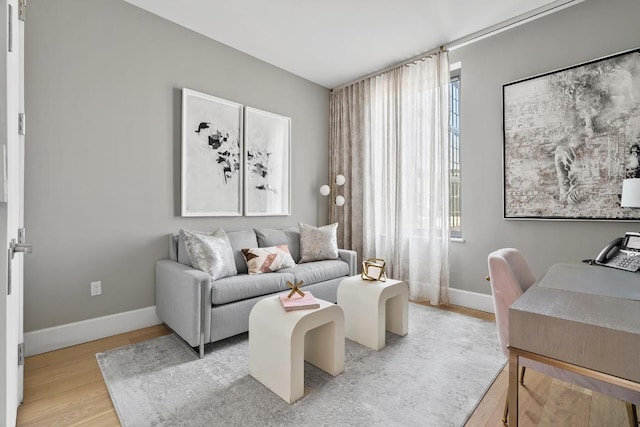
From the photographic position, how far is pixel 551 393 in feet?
5.65

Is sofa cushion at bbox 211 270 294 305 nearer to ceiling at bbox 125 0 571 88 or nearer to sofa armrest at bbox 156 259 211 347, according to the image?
sofa armrest at bbox 156 259 211 347

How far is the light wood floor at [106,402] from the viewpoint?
4.94ft

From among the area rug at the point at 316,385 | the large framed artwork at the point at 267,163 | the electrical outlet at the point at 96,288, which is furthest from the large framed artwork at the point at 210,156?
the area rug at the point at 316,385

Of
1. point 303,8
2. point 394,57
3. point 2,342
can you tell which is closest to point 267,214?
Answer: point 303,8

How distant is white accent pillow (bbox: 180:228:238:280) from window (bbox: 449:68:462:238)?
7.99ft

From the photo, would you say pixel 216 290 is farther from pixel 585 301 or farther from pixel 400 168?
pixel 400 168

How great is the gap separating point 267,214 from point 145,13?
2248 mm

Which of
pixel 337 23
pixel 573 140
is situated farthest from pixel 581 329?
pixel 337 23

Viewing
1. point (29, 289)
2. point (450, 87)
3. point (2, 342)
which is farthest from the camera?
point (450, 87)

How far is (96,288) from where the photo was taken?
2.47m

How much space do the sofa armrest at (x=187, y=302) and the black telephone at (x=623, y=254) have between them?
2549 mm

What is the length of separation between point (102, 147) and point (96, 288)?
1.16 m

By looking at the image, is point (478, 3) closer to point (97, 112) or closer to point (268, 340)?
point (268, 340)

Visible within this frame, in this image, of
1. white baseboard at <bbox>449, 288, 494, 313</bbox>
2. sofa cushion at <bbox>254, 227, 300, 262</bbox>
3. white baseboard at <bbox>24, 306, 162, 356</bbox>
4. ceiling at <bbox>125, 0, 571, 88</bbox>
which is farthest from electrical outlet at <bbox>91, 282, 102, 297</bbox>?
white baseboard at <bbox>449, 288, 494, 313</bbox>
